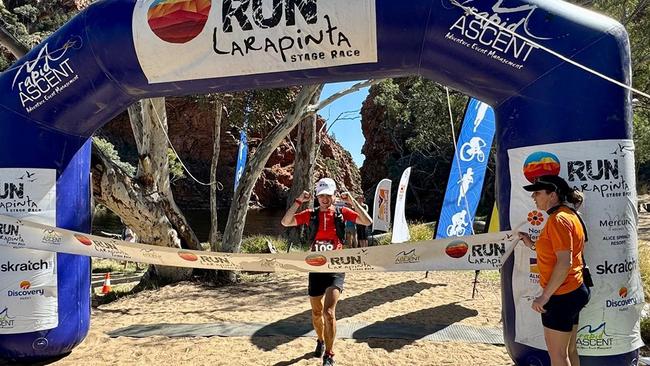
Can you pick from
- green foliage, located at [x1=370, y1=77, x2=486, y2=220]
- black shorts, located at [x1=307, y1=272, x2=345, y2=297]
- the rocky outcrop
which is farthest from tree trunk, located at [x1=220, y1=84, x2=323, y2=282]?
the rocky outcrop

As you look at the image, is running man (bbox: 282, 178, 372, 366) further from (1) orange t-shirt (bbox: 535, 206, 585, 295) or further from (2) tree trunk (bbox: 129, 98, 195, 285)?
(2) tree trunk (bbox: 129, 98, 195, 285)

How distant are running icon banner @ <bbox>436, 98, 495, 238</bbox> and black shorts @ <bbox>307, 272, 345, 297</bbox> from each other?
3.48 m

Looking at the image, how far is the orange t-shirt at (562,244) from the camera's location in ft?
9.50

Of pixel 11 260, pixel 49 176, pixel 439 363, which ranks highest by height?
pixel 49 176

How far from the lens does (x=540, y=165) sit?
11.2ft

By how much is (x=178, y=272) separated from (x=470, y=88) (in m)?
6.65

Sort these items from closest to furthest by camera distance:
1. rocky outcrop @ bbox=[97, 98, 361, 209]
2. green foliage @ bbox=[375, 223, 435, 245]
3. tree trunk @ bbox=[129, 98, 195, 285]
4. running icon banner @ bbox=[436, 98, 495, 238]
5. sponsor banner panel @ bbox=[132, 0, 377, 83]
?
sponsor banner panel @ bbox=[132, 0, 377, 83] → running icon banner @ bbox=[436, 98, 495, 238] → tree trunk @ bbox=[129, 98, 195, 285] → green foliage @ bbox=[375, 223, 435, 245] → rocky outcrop @ bbox=[97, 98, 361, 209]

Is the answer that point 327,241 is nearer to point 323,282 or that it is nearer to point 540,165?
point 323,282

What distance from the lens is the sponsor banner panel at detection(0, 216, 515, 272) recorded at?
150 inches

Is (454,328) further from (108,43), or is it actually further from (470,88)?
(108,43)

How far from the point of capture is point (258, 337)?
5344 mm

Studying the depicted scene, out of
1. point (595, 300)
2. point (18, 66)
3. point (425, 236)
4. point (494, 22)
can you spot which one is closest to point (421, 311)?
point (595, 300)

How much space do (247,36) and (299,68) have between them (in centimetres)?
51

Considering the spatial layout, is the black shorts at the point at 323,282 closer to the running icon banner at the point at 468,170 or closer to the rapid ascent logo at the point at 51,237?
the rapid ascent logo at the point at 51,237
